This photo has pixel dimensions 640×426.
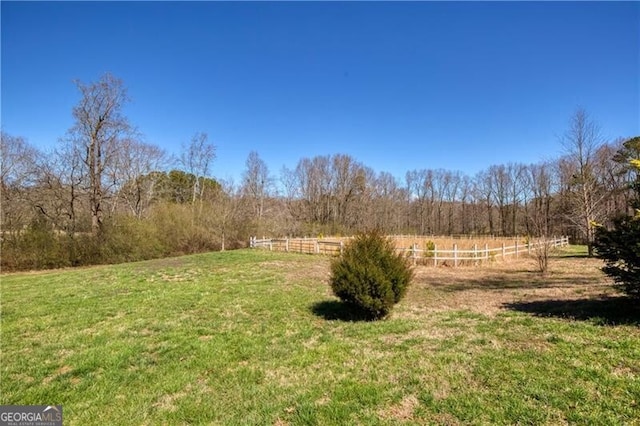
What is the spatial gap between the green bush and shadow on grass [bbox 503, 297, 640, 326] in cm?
285

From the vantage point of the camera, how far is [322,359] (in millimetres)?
5004

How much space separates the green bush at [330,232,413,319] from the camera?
22.8 ft

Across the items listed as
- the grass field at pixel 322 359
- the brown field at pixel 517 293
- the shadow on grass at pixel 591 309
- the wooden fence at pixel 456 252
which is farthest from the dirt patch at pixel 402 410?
the wooden fence at pixel 456 252

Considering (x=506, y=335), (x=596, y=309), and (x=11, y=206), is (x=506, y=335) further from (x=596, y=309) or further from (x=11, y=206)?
(x=11, y=206)

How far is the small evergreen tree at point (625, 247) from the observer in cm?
597

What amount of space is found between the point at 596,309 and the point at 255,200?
124ft

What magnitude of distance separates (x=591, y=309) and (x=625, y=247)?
160 centimetres

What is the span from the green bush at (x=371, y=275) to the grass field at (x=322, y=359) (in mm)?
448

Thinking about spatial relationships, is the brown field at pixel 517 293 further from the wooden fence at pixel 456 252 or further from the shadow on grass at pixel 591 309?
the wooden fence at pixel 456 252

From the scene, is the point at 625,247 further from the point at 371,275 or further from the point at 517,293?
the point at 371,275

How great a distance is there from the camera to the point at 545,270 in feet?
45.0

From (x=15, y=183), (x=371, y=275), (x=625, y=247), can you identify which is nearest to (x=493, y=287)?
(x=625, y=247)

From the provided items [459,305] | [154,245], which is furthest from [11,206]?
[459,305]

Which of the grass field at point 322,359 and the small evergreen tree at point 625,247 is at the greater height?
the small evergreen tree at point 625,247
